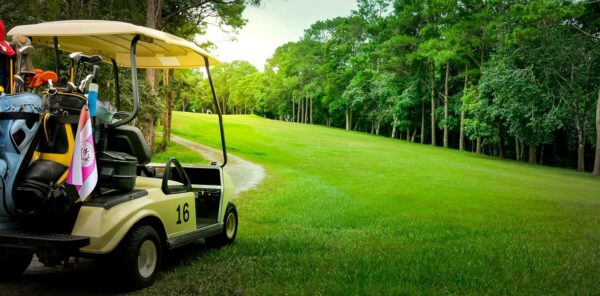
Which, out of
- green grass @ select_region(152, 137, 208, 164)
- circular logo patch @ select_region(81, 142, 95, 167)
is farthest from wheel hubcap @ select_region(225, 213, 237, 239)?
green grass @ select_region(152, 137, 208, 164)

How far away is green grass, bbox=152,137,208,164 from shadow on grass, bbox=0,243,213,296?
1717cm

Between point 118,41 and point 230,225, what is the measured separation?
3.08 meters

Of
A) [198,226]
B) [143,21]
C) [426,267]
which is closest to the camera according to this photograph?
[426,267]

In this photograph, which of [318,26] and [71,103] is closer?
[71,103]

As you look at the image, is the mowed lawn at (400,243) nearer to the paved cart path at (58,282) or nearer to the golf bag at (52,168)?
the paved cart path at (58,282)

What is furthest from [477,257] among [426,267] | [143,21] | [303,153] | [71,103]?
[303,153]

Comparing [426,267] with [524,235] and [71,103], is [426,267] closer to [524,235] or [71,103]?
[524,235]

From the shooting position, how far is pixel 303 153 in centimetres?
3284

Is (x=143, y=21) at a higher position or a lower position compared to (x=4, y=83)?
higher


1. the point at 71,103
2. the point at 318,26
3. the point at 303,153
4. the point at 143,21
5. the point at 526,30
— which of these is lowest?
the point at 303,153

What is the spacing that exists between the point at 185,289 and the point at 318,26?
227 feet

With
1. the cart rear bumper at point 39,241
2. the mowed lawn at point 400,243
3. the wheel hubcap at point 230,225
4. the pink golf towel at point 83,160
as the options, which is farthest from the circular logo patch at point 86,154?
the wheel hubcap at point 230,225

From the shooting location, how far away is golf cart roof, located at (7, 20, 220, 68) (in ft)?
17.4

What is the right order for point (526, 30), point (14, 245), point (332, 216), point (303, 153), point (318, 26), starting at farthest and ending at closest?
1. point (318, 26)
2. point (303, 153)
3. point (526, 30)
4. point (332, 216)
5. point (14, 245)
